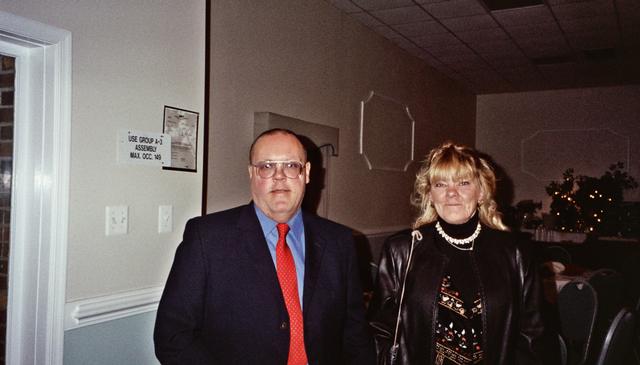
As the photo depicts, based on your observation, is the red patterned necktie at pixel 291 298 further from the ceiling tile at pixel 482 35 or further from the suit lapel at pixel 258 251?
the ceiling tile at pixel 482 35

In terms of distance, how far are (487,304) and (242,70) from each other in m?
2.35

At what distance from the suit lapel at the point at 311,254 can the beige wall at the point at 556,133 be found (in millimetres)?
6860

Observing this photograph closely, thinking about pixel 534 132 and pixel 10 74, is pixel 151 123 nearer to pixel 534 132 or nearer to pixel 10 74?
pixel 10 74

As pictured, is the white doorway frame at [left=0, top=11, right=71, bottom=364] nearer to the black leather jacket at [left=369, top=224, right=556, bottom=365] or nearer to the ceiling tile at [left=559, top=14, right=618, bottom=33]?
the black leather jacket at [left=369, top=224, right=556, bottom=365]

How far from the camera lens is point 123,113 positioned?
248 centimetres

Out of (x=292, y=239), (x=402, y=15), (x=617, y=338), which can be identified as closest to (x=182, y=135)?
(x=292, y=239)

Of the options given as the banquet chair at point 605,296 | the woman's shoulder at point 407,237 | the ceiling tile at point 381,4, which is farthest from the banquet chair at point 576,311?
the ceiling tile at point 381,4

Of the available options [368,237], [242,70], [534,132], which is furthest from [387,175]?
[534,132]

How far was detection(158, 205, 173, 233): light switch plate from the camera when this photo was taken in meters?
2.70

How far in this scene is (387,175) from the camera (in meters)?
5.87

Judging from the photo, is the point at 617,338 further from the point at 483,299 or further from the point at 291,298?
the point at 291,298

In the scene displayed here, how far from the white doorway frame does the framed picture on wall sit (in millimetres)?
592

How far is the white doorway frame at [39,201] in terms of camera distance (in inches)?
85.9

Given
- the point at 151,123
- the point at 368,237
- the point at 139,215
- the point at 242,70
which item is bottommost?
the point at 368,237
